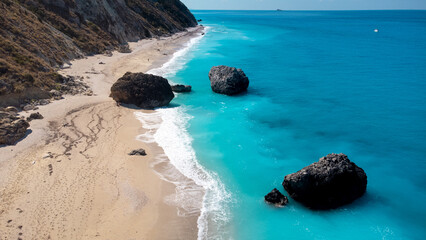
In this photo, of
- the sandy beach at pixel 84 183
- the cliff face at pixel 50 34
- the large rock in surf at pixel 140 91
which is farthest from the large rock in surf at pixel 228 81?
the cliff face at pixel 50 34

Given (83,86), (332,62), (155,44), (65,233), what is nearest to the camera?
(65,233)

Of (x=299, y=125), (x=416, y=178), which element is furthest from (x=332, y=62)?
(x=416, y=178)

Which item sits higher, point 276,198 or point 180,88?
point 276,198

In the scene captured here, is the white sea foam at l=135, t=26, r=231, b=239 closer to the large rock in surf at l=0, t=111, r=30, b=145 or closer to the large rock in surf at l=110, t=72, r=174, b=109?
the large rock in surf at l=110, t=72, r=174, b=109

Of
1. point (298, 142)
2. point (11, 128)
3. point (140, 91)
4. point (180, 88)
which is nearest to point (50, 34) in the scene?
point (180, 88)

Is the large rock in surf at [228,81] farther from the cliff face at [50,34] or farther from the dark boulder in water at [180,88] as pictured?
the cliff face at [50,34]

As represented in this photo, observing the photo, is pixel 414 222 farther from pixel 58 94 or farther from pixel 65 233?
pixel 58 94

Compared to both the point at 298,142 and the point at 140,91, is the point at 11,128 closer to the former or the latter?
the point at 140,91
